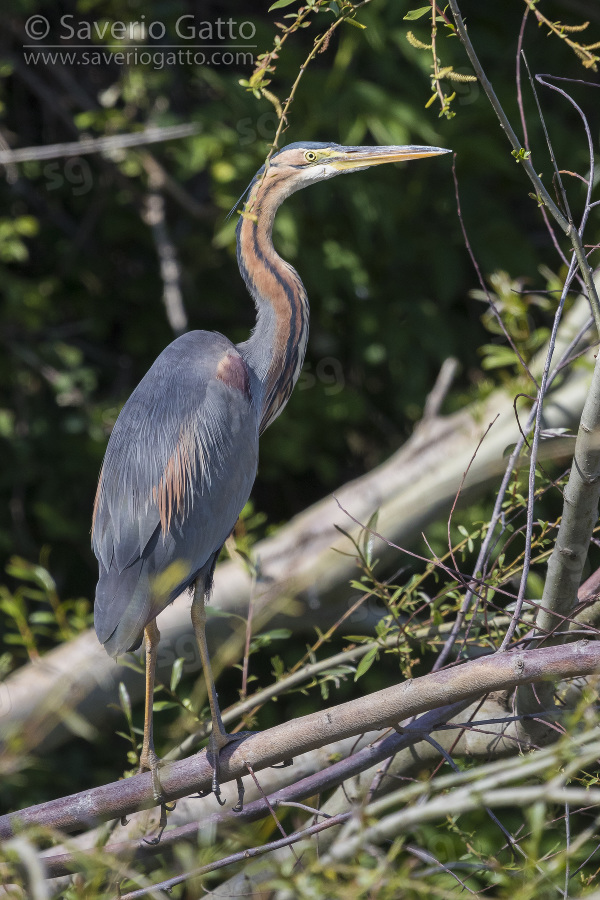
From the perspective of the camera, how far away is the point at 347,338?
4113 millimetres

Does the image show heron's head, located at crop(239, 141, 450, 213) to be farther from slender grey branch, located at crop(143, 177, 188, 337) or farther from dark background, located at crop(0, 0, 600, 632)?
slender grey branch, located at crop(143, 177, 188, 337)

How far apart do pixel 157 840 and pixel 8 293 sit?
8.26ft

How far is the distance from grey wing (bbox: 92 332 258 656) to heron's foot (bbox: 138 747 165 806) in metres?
0.33

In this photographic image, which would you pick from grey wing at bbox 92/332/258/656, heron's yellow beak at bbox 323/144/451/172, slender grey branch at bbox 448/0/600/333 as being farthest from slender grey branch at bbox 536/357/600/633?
heron's yellow beak at bbox 323/144/451/172

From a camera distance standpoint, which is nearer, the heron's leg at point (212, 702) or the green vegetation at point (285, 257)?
the heron's leg at point (212, 702)

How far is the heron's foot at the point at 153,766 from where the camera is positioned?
166 cm

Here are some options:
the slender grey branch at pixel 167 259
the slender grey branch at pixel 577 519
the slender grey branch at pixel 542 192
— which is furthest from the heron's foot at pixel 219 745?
the slender grey branch at pixel 167 259

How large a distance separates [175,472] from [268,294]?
0.56 m

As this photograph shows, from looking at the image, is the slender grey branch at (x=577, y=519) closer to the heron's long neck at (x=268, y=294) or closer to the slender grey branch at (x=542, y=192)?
the slender grey branch at (x=542, y=192)

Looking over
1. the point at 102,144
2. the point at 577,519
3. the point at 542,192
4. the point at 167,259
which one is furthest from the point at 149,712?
the point at 167,259

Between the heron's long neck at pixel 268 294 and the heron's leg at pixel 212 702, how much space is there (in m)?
0.52

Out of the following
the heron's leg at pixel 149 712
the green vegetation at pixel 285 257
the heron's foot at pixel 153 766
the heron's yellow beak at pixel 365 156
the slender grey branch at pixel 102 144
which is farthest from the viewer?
the green vegetation at pixel 285 257

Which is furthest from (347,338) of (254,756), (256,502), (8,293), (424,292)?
(254,756)

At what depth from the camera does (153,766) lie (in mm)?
1905
